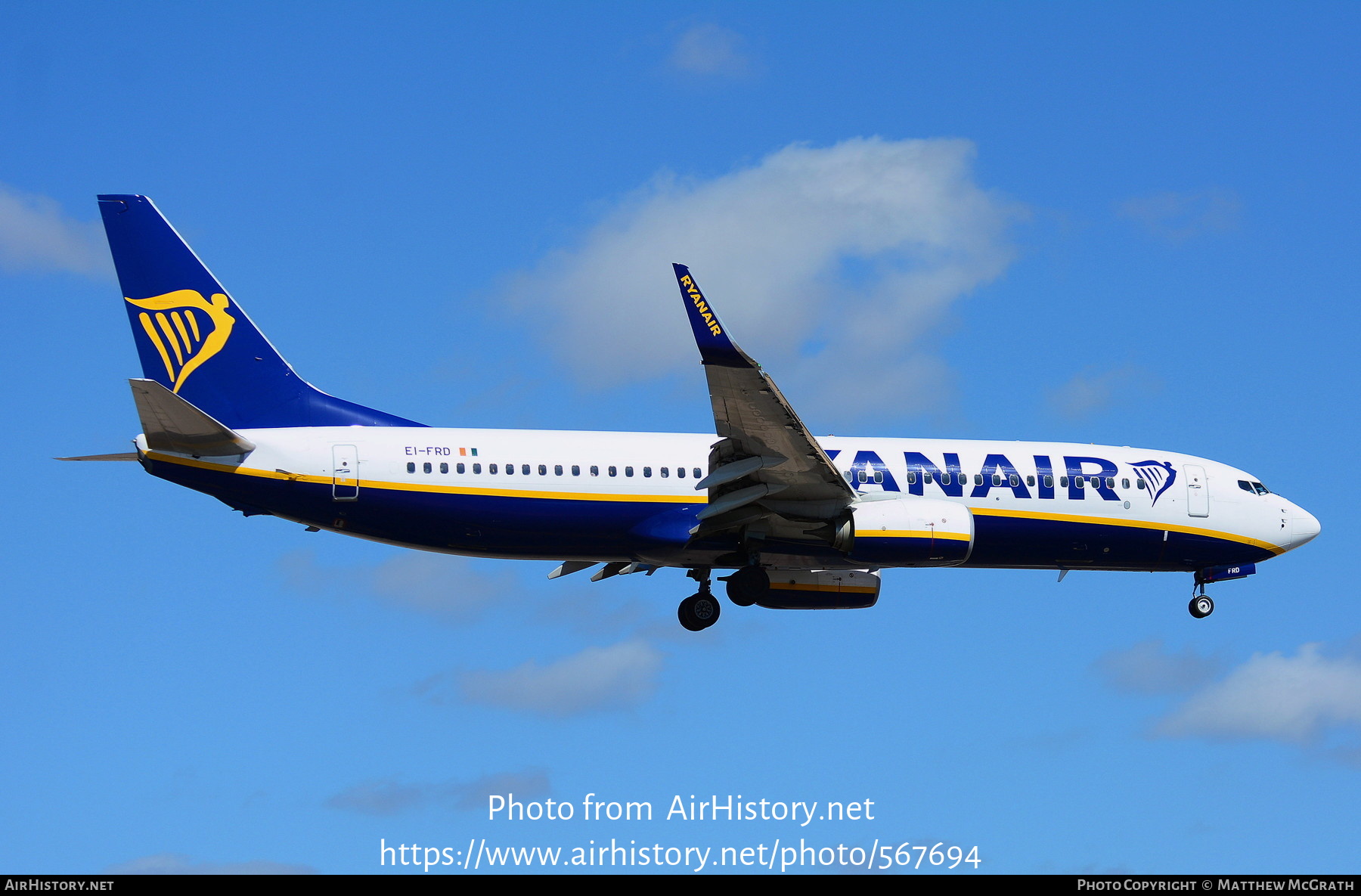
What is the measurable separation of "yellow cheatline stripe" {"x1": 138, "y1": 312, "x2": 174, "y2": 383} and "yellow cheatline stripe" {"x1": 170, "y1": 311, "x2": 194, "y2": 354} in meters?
0.42

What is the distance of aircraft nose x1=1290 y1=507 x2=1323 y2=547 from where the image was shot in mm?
39000

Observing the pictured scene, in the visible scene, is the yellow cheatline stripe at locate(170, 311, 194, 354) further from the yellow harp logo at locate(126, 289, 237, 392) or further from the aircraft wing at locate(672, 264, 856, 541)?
the aircraft wing at locate(672, 264, 856, 541)

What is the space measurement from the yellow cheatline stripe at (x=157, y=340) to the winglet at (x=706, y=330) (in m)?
12.5

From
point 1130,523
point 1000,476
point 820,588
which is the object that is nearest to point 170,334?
point 820,588

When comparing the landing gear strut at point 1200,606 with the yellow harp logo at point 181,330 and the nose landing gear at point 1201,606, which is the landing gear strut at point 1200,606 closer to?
the nose landing gear at point 1201,606

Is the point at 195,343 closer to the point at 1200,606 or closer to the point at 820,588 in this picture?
Result: the point at 820,588

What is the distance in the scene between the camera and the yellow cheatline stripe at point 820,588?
120 ft

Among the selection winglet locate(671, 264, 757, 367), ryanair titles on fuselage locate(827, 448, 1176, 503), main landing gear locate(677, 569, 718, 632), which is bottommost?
main landing gear locate(677, 569, 718, 632)

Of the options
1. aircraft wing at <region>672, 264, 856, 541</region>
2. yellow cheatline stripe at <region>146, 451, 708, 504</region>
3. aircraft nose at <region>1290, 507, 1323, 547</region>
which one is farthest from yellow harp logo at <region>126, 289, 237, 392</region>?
aircraft nose at <region>1290, 507, 1323, 547</region>

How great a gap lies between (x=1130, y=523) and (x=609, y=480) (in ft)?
42.3

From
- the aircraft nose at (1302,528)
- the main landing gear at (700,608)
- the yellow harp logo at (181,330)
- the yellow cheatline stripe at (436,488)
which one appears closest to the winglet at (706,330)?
the yellow cheatline stripe at (436,488)

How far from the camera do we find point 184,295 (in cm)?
3384
